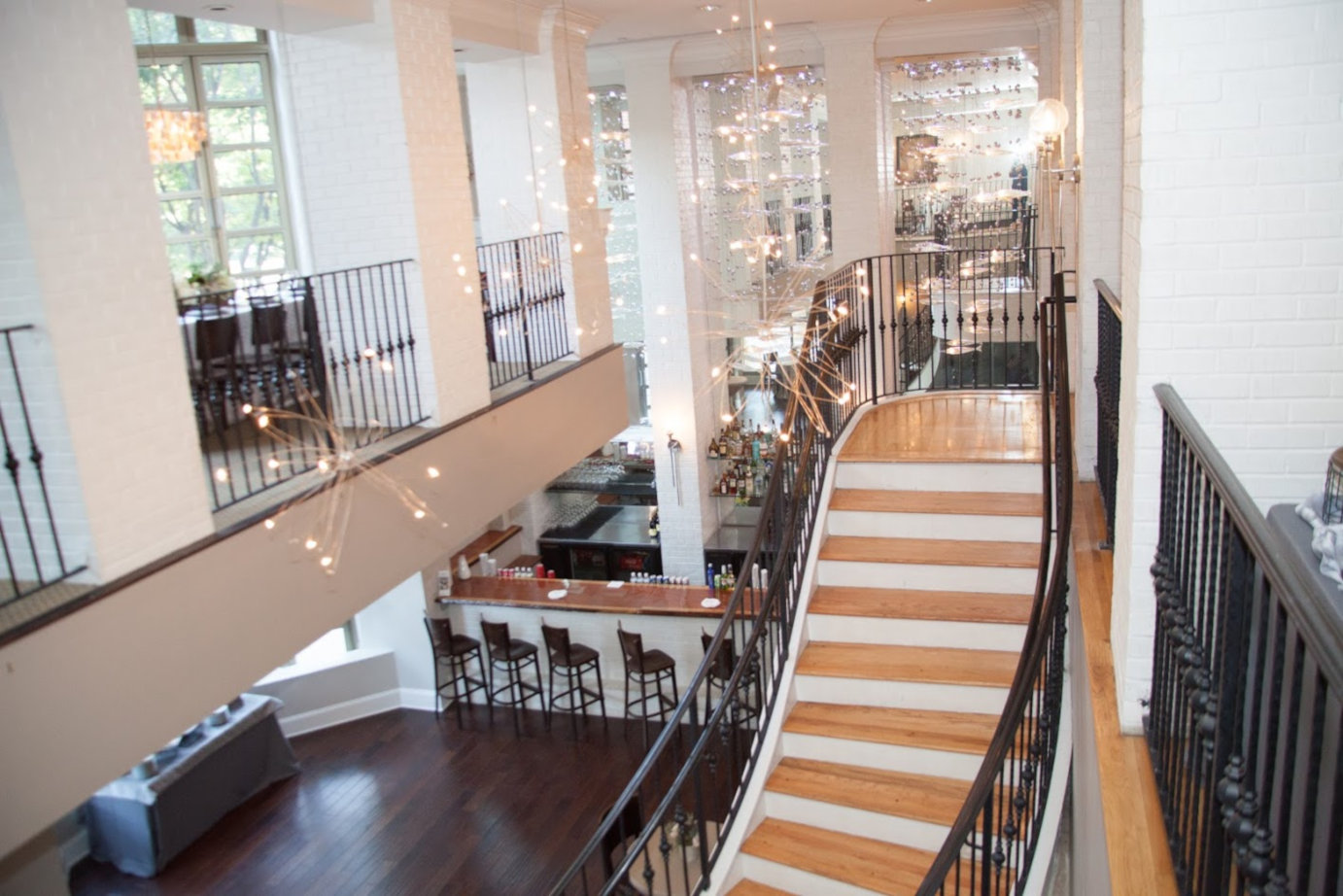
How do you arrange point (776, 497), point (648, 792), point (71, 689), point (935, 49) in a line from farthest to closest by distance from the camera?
point (935, 49)
point (648, 792)
point (776, 497)
point (71, 689)

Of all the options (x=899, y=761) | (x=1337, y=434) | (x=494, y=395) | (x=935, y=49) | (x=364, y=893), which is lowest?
(x=364, y=893)

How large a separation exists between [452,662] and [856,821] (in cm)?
660

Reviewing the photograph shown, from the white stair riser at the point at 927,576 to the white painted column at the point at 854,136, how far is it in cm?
641

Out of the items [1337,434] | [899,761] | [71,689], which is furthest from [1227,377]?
[71,689]

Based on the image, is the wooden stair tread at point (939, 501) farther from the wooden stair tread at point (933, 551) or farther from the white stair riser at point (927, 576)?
the white stair riser at point (927, 576)

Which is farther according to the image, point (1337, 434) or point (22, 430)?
point (22, 430)

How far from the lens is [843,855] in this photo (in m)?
4.72

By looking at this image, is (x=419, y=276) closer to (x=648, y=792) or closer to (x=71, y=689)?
(x=71, y=689)

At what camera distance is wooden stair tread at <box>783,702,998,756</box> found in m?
4.95

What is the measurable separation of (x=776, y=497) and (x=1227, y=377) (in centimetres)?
297

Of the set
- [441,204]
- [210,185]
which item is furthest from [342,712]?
[441,204]

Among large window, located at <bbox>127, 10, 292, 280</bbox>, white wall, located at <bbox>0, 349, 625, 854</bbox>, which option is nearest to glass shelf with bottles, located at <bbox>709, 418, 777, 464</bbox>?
white wall, located at <bbox>0, 349, 625, 854</bbox>

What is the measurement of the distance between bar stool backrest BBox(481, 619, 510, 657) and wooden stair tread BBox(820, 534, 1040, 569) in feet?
16.8

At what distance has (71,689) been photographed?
14.6 feet
